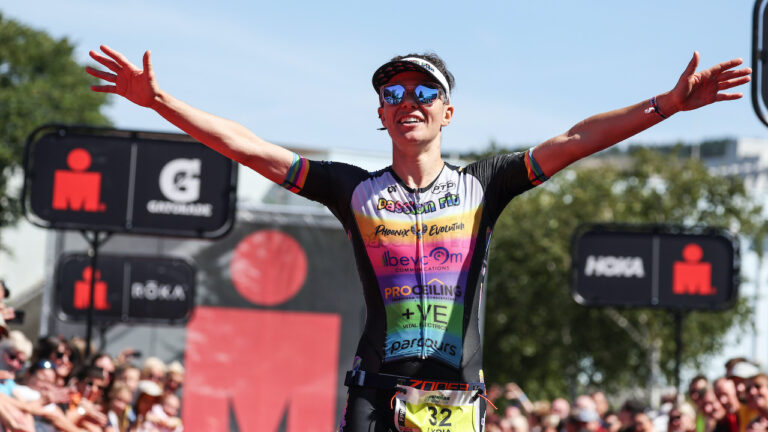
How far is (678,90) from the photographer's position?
4285mm

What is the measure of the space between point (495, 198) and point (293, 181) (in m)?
0.77

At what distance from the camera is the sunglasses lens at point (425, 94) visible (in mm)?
4438

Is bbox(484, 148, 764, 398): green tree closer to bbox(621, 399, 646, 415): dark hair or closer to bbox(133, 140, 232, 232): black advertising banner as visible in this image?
bbox(621, 399, 646, 415): dark hair

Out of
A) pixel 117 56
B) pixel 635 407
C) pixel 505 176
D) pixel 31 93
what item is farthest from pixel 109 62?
pixel 31 93

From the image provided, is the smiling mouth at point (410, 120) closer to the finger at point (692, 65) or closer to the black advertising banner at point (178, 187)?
the finger at point (692, 65)

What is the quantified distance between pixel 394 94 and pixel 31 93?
37907 mm

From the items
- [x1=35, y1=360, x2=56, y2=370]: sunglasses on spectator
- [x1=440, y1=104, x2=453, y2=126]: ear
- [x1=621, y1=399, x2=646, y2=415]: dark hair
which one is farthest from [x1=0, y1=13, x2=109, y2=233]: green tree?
[x1=440, y1=104, x2=453, y2=126]: ear

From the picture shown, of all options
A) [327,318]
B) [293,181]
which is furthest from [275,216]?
[293,181]

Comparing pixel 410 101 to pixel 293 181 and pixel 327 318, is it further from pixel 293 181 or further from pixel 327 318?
pixel 327 318

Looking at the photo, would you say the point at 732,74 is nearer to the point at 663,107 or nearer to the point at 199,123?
the point at 663,107

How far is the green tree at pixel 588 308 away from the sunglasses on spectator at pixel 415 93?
35.0 meters

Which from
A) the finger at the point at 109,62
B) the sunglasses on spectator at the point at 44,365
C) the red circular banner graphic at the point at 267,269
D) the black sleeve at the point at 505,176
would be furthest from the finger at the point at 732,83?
the red circular banner graphic at the point at 267,269

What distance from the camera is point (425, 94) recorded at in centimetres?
445

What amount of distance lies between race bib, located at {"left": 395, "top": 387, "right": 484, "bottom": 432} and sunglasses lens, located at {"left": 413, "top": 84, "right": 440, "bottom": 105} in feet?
3.49
